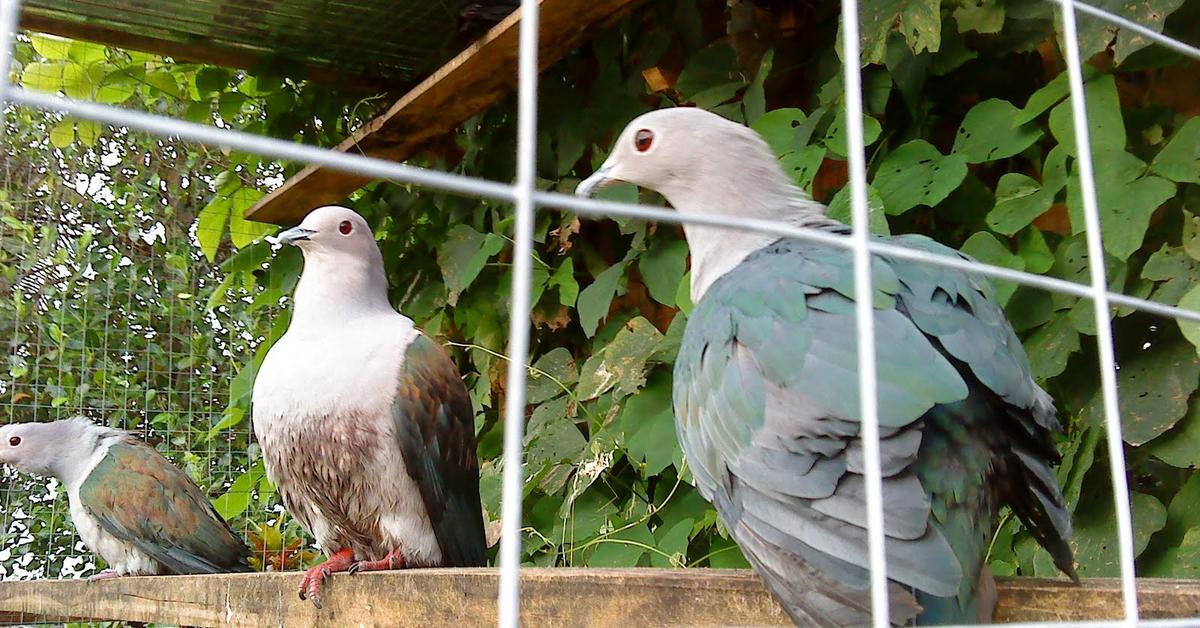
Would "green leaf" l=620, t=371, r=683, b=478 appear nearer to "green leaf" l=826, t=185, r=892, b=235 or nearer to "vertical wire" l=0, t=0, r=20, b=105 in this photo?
"green leaf" l=826, t=185, r=892, b=235

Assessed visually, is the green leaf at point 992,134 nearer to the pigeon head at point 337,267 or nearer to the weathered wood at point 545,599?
the weathered wood at point 545,599

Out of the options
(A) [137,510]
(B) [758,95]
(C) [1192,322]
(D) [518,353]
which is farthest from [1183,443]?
(A) [137,510]

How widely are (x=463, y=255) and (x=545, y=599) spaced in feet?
4.47

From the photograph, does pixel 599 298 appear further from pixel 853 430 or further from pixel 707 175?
pixel 853 430

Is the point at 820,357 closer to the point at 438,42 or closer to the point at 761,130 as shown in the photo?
the point at 761,130

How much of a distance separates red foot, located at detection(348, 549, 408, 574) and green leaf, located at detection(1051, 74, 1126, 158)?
3.62ft

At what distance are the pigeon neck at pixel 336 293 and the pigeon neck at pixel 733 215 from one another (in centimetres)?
70

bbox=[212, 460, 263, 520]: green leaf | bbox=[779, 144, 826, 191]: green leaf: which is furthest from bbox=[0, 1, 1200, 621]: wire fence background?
bbox=[779, 144, 826, 191]: green leaf

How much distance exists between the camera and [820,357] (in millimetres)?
858

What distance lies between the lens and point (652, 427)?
178 cm

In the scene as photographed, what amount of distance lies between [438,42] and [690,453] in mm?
1724

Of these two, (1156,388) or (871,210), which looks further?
(871,210)

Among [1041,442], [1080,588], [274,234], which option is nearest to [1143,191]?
[1041,442]

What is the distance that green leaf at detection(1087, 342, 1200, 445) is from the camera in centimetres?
128
